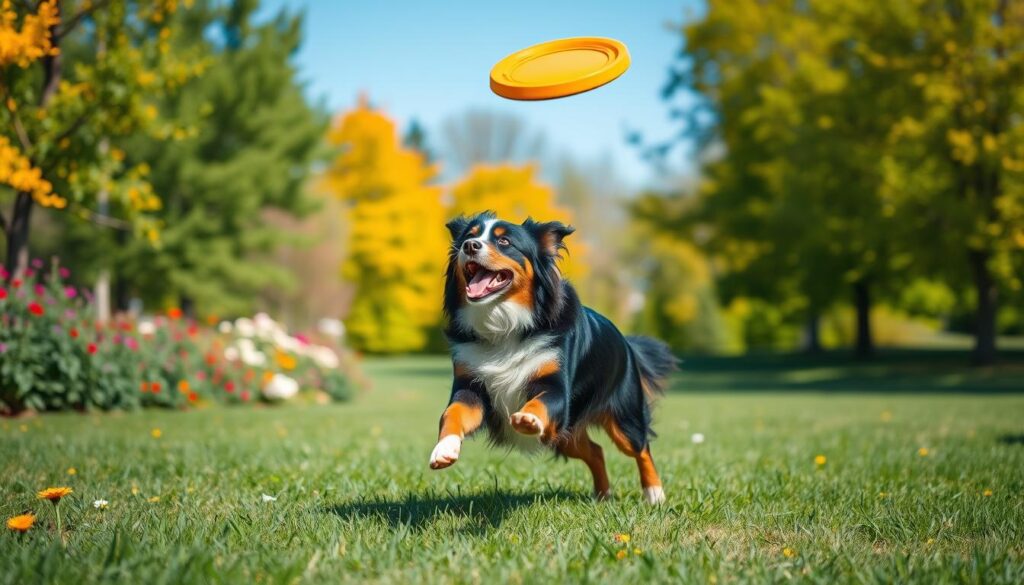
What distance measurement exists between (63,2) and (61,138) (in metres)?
1.65

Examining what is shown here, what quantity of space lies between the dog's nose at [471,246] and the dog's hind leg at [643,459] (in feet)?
4.23

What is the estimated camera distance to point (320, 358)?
14.6 meters

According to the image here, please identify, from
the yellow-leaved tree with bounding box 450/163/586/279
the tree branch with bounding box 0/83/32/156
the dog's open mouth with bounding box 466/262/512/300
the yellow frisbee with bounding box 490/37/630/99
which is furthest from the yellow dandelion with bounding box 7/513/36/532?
the yellow-leaved tree with bounding box 450/163/586/279

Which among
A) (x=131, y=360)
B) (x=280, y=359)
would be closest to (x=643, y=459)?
(x=131, y=360)

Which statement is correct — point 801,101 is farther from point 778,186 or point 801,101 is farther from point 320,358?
point 320,358

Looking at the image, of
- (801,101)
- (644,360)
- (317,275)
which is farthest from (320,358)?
(317,275)

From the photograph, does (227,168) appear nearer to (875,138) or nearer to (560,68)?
(875,138)

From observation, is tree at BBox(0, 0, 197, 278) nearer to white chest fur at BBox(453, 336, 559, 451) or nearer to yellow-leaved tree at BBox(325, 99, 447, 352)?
white chest fur at BBox(453, 336, 559, 451)

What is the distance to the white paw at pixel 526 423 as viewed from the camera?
3570 mm

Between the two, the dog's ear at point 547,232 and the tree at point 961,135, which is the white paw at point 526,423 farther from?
the tree at point 961,135

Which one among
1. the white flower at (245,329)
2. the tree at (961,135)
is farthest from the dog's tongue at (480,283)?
the tree at (961,135)

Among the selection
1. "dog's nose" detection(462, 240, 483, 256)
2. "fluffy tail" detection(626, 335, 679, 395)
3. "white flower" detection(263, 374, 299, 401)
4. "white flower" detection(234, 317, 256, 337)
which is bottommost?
"white flower" detection(263, 374, 299, 401)

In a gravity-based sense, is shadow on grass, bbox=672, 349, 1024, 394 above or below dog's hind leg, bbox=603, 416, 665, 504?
below

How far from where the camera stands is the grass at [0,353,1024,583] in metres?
3.23
